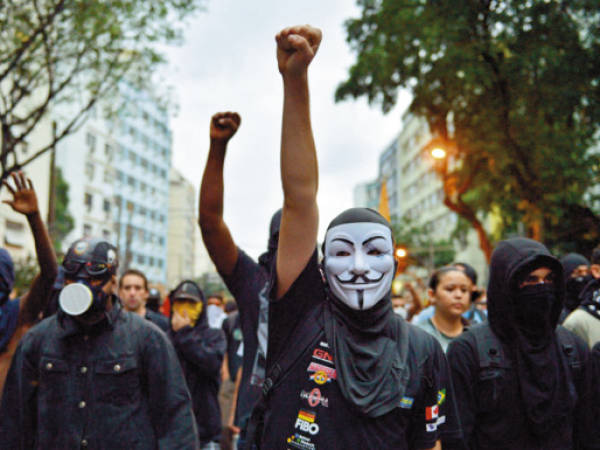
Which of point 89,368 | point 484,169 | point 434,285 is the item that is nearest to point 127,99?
point 484,169

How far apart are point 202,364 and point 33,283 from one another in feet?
5.98

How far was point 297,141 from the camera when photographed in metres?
2.24

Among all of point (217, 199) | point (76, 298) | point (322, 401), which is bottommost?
point (322, 401)

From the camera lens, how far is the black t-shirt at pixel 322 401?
227cm

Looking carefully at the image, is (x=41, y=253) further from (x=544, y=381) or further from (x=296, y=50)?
(x=544, y=381)

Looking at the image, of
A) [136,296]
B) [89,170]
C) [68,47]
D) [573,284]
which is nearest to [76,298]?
[136,296]

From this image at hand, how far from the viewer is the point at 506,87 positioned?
14.6 meters

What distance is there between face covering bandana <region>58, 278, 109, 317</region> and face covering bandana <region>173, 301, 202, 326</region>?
2.75 meters

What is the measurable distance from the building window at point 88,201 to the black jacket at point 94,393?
192ft

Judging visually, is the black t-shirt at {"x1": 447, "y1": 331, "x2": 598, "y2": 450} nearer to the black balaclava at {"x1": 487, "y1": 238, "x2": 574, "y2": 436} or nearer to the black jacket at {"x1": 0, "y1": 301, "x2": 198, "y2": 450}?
the black balaclava at {"x1": 487, "y1": 238, "x2": 574, "y2": 436}

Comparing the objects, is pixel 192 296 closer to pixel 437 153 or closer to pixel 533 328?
pixel 533 328

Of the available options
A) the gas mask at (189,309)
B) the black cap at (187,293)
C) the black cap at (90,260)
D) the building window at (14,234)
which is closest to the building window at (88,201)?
the building window at (14,234)

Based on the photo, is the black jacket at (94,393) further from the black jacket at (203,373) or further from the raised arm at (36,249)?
the black jacket at (203,373)

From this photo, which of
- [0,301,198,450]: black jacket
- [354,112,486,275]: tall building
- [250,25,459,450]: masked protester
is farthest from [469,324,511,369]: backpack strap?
[354,112,486,275]: tall building
